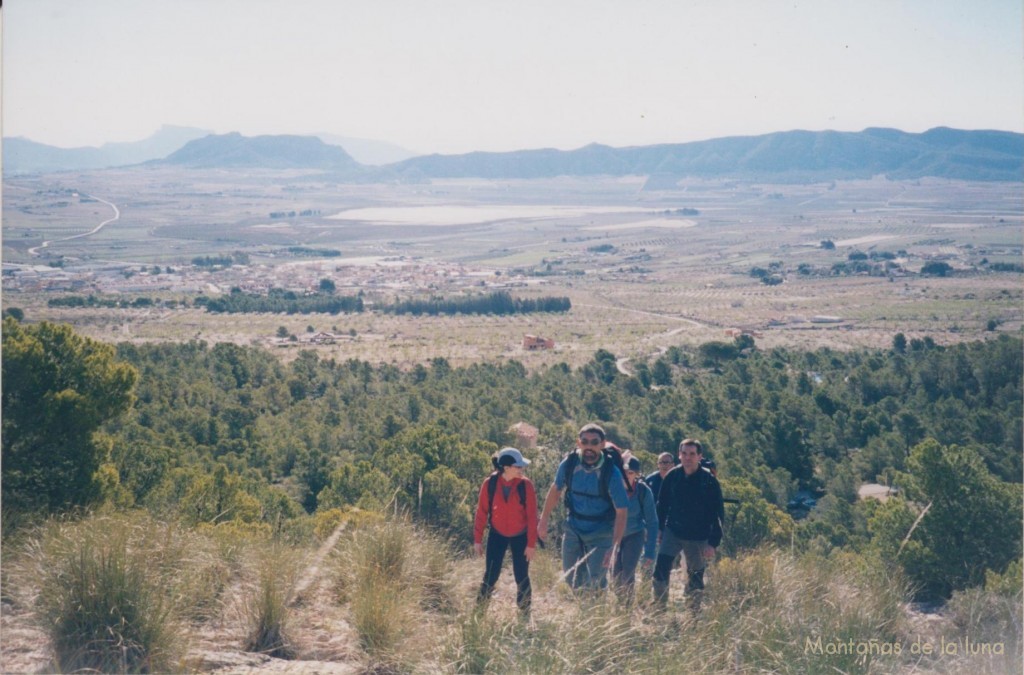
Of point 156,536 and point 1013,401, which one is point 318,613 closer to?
point 156,536

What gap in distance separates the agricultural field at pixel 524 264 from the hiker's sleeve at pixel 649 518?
126 feet

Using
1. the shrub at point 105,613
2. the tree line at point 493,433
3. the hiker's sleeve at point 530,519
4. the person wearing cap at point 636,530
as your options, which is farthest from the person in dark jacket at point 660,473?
the shrub at point 105,613

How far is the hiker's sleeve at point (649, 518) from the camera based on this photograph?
561cm

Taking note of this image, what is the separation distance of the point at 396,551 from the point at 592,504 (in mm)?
1317

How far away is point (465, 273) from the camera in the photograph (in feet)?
328

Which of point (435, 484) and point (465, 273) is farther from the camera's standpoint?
point (465, 273)

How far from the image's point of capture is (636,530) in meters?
5.61

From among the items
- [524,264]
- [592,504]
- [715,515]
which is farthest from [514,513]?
[524,264]

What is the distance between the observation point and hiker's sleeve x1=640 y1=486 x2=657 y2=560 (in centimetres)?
561

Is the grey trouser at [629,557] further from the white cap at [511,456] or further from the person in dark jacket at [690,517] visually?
the white cap at [511,456]

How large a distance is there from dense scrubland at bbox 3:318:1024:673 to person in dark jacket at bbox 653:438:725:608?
0.20m

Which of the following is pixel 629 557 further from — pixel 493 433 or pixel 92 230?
pixel 92 230

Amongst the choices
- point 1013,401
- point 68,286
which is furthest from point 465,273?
point 1013,401

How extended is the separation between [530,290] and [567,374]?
49.2 meters
